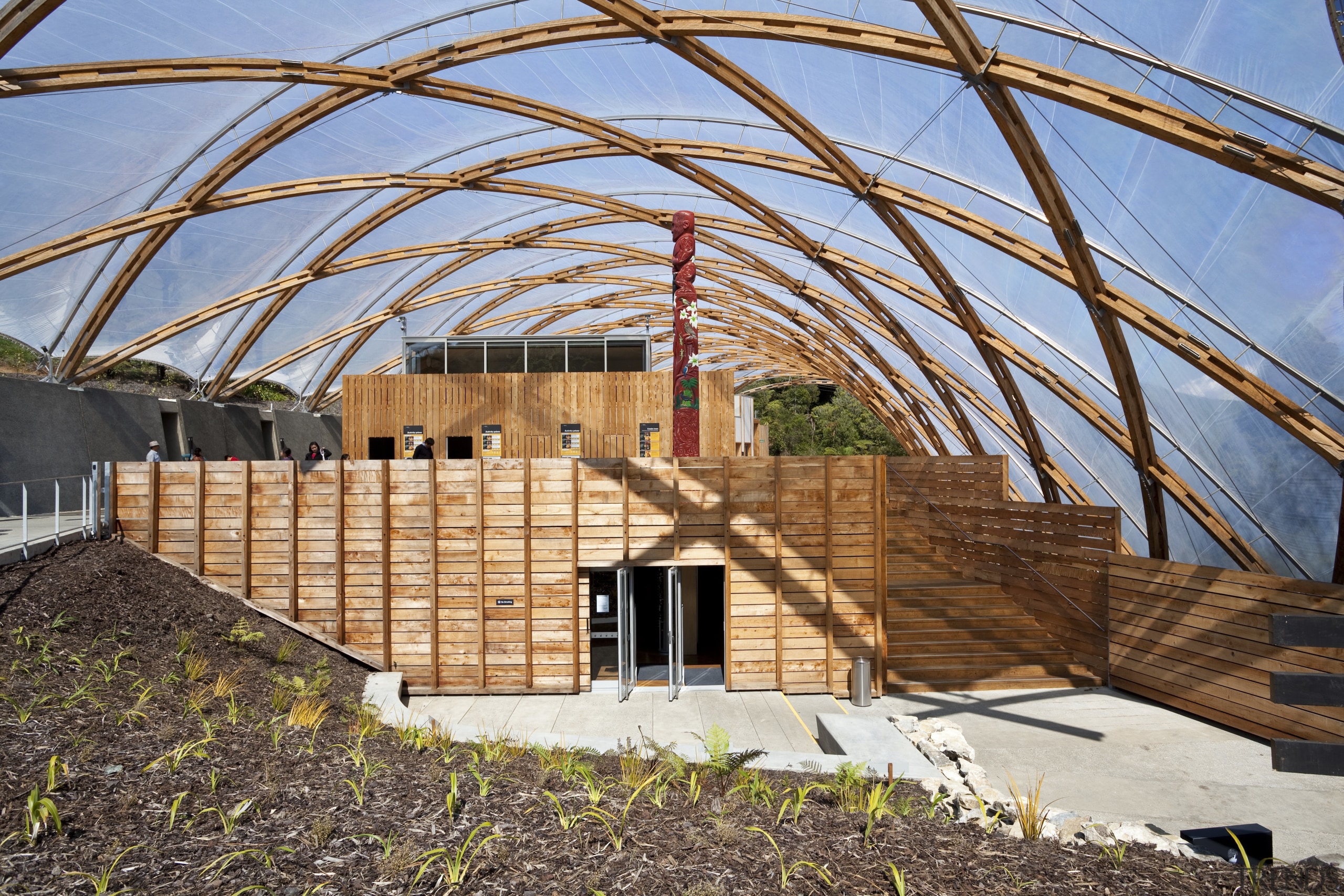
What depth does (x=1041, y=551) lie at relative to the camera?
52.7 ft

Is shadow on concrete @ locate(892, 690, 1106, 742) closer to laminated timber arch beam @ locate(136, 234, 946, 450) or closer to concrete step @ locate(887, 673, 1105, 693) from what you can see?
concrete step @ locate(887, 673, 1105, 693)

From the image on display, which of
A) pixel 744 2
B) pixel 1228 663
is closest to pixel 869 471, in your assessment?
pixel 1228 663

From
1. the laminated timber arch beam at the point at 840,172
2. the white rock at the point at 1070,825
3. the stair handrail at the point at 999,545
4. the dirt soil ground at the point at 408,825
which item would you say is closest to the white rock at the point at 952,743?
the white rock at the point at 1070,825

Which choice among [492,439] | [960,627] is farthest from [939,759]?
[492,439]

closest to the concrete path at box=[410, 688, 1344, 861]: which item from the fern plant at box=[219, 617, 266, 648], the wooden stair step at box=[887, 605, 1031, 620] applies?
the wooden stair step at box=[887, 605, 1031, 620]

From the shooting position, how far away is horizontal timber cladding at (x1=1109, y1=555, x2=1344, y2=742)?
1090 centimetres

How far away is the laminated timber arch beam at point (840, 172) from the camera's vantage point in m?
14.5

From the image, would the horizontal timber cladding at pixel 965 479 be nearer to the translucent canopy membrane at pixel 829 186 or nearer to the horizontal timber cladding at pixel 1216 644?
the translucent canopy membrane at pixel 829 186

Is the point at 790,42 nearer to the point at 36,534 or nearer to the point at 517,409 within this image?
the point at 517,409

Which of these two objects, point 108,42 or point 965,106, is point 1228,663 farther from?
point 108,42

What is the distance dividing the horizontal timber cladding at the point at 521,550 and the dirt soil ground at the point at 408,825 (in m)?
6.38

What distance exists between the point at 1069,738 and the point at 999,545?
522cm

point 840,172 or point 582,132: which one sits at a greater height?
point 582,132

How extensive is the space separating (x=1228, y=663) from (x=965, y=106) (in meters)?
10.3
